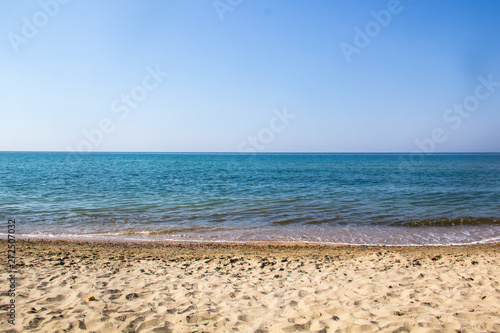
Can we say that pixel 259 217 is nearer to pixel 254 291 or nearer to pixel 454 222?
pixel 454 222

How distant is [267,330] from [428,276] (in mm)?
4208

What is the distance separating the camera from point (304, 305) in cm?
515

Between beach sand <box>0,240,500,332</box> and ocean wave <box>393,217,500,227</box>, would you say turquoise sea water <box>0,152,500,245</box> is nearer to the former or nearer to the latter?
ocean wave <box>393,217,500,227</box>

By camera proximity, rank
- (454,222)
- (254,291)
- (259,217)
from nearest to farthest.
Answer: (254,291) → (454,222) → (259,217)

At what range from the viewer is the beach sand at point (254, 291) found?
449cm

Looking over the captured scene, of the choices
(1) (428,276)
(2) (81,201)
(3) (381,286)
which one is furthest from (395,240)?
(2) (81,201)

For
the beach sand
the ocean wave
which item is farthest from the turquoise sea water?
the beach sand

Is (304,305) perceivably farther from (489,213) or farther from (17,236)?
(489,213)

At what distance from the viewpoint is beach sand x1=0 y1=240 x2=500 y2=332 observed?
4.49m

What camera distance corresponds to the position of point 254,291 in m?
5.84

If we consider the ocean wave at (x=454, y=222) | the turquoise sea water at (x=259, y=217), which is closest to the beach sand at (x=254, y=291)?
the turquoise sea water at (x=259, y=217)

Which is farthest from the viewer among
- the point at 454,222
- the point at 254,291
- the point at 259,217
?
the point at 259,217

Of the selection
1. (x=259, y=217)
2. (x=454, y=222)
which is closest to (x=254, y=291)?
(x=259, y=217)

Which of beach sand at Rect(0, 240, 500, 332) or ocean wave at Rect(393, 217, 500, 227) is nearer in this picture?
beach sand at Rect(0, 240, 500, 332)
